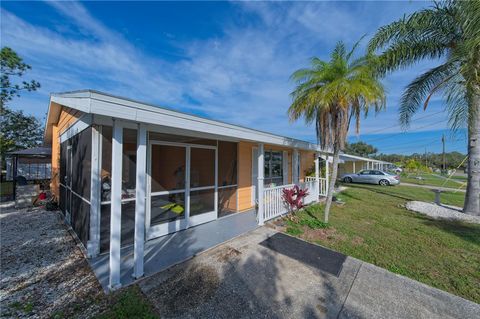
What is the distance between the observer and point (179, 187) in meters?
5.08

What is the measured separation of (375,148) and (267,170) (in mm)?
64772

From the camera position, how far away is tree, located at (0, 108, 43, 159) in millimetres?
19766

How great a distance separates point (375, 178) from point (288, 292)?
1900 cm

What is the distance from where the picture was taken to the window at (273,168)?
27.3ft

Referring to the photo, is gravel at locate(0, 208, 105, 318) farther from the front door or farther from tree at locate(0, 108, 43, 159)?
tree at locate(0, 108, 43, 159)

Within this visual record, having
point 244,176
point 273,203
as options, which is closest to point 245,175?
point 244,176

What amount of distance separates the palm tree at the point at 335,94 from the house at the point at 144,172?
4.32 feet

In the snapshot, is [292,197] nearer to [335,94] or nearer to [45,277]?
[335,94]

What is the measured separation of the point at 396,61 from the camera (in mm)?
6848

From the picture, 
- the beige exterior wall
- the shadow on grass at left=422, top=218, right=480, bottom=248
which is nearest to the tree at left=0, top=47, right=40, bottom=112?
the beige exterior wall

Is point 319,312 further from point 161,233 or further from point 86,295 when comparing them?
point 161,233

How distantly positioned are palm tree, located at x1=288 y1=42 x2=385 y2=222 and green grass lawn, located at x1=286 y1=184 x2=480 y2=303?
1855mm

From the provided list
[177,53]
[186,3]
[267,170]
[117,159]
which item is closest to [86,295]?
[117,159]

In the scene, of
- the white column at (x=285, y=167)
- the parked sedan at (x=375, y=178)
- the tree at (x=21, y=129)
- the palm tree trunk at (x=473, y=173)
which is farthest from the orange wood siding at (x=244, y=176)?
the tree at (x=21, y=129)
